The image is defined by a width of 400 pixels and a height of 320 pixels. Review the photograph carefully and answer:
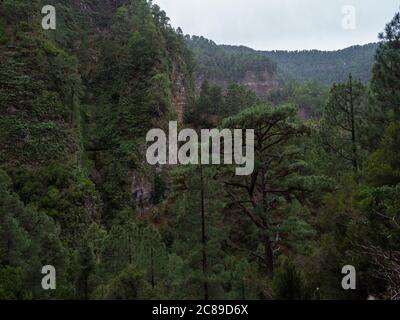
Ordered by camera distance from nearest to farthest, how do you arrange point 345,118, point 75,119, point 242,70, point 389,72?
point 389,72
point 345,118
point 75,119
point 242,70

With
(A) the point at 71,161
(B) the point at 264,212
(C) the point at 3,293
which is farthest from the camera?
(A) the point at 71,161

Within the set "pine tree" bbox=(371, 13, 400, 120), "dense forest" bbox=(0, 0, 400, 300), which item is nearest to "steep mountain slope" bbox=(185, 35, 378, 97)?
"dense forest" bbox=(0, 0, 400, 300)

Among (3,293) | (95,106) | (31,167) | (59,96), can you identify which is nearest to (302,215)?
(3,293)

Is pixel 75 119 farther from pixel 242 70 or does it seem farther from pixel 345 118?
pixel 242 70

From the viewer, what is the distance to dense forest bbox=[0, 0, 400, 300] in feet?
41.7

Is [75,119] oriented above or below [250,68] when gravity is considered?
below

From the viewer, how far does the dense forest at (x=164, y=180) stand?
1271 cm

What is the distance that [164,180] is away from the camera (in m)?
46.0

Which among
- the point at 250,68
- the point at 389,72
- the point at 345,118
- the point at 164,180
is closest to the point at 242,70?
the point at 250,68

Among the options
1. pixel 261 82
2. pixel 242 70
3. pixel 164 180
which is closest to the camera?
pixel 164 180

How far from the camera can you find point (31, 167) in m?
33.9

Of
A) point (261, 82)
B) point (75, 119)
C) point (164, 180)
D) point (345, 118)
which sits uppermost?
point (261, 82)
